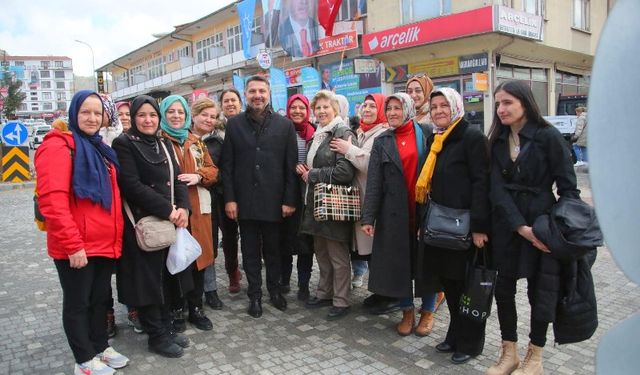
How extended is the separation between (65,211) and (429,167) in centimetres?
238

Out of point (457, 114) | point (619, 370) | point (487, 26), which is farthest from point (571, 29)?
point (619, 370)

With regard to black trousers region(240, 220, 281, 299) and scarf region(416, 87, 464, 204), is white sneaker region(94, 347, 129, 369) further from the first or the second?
scarf region(416, 87, 464, 204)

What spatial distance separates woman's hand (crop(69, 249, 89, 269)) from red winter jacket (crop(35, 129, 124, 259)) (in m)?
0.02

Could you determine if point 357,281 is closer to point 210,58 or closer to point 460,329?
point 460,329

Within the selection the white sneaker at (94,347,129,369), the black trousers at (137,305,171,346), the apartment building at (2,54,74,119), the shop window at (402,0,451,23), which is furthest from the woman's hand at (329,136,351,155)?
the apartment building at (2,54,74,119)

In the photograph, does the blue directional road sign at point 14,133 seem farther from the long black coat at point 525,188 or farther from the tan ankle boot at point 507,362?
the tan ankle boot at point 507,362

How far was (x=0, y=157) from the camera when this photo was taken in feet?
49.1

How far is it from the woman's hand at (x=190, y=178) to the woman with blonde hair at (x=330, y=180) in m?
0.90

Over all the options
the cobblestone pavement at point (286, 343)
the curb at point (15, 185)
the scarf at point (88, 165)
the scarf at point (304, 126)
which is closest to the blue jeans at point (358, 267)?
the cobblestone pavement at point (286, 343)

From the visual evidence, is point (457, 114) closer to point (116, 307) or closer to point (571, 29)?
point (116, 307)

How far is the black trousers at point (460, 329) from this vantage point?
135 inches

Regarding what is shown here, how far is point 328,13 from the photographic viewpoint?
1808cm

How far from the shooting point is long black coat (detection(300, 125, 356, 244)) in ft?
13.6

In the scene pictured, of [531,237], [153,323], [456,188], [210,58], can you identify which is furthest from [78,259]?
[210,58]
